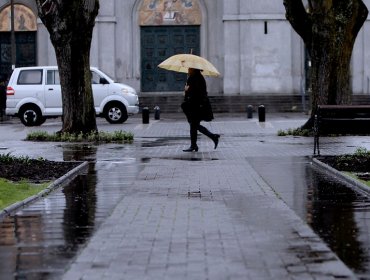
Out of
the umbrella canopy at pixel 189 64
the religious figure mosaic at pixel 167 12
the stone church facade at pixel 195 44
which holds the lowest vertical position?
the umbrella canopy at pixel 189 64

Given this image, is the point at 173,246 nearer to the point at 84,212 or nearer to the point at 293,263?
the point at 293,263

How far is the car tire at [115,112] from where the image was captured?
3338 centimetres

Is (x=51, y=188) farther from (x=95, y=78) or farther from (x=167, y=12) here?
(x=167, y=12)

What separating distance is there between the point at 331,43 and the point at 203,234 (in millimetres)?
15903

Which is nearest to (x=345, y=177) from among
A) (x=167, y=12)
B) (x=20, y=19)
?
(x=167, y=12)

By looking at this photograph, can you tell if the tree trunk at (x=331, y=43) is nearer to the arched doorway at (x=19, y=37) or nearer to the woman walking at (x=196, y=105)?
the woman walking at (x=196, y=105)

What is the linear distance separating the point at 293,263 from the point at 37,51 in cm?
4054

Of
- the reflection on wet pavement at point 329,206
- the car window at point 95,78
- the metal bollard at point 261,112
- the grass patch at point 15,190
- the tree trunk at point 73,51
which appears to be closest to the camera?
the reflection on wet pavement at point 329,206

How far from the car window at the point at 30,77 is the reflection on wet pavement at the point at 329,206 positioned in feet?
A: 57.2

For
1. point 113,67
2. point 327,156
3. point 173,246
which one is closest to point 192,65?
point 327,156

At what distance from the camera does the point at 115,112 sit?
110 ft

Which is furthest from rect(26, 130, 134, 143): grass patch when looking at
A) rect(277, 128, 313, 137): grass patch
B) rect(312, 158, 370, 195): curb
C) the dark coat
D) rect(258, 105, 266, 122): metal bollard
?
rect(258, 105, 266, 122): metal bollard

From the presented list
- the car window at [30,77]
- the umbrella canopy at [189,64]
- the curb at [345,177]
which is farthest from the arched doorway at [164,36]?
the curb at [345,177]

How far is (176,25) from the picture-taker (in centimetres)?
4672
